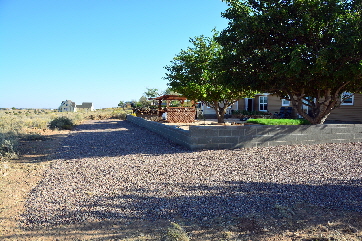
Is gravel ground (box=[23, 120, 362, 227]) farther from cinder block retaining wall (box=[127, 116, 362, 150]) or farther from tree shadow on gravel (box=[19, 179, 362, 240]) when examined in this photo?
cinder block retaining wall (box=[127, 116, 362, 150])

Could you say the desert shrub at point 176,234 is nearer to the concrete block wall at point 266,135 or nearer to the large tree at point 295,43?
the concrete block wall at point 266,135

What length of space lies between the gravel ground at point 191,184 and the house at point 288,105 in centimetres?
1131

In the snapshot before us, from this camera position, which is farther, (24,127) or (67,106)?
(67,106)

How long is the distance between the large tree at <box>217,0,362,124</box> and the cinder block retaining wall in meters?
1.19

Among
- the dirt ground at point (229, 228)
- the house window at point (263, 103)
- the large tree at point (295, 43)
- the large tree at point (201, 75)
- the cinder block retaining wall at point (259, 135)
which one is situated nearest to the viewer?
the dirt ground at point (229, 228)

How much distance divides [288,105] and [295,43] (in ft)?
47.9

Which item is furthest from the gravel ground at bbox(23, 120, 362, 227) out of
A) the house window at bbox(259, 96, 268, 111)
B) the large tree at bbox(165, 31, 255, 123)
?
the house window at bbox(259, 96, 268, 111)

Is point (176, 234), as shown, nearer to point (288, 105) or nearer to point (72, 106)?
point (288, 105)

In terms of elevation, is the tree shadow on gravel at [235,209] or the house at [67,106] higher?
the house at [67,106]

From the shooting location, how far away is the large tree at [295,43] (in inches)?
311

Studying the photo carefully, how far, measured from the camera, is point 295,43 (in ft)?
30.3

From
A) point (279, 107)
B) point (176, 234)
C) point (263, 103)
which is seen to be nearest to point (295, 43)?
point (176, 234)

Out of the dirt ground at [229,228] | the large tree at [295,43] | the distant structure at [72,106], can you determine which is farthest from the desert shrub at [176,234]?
the distant structure at [72,106]

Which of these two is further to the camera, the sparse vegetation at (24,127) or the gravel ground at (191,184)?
the sparse vegetation at (24,127)
